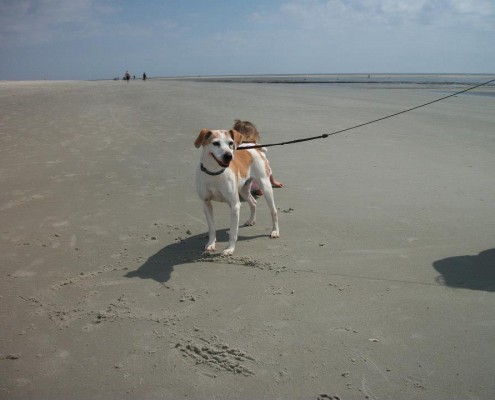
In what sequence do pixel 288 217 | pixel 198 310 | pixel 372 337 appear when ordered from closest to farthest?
pixel 372 337 < pixel 198 310 < pixel 288 217

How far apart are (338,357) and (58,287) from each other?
2.47 metres

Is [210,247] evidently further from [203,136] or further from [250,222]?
[203,136]

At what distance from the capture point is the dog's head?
13.1ft

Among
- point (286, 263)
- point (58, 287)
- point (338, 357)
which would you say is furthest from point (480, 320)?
point (58, 287)

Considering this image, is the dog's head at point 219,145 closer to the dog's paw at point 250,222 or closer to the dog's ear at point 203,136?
the dog's ear at point 203,136

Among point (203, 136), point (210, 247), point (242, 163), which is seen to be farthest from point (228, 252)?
point (203, 136)

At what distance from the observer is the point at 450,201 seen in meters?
5.73

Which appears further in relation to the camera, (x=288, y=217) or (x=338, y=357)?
(x=288, y=217)

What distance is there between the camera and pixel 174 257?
→ 432 cm

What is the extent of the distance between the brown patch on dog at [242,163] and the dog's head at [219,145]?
0.31 metres

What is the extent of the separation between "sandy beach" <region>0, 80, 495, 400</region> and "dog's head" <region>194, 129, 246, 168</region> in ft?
3.44

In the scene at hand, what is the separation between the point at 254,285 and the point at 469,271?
6.61 feet

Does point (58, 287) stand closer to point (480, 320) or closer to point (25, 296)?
point (25, 296)

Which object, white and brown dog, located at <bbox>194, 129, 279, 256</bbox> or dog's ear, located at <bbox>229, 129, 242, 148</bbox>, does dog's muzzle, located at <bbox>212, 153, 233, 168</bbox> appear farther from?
dog's ear, located at <bbox>229, 129, 242, 148</bbox>
